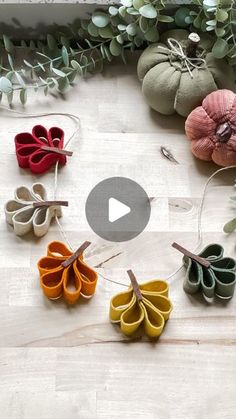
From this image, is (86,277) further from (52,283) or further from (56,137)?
(56,137)

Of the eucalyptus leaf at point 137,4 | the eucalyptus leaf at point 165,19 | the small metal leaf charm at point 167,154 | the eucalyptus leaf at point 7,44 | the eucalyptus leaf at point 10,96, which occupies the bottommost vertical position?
the small metal leaf charm at point 167,154

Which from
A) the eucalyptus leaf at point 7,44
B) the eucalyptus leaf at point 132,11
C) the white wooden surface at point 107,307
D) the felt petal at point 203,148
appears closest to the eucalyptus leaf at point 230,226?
the white wooden surface at point 107,307

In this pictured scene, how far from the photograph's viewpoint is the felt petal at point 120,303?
3.61 feet

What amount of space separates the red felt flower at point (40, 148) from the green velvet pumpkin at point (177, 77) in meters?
0.21

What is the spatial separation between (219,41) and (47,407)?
748mm

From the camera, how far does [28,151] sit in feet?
4.07

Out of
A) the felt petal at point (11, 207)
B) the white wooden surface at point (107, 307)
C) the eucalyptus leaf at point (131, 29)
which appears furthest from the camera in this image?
the eucalyptus leaf at point (131, 29)

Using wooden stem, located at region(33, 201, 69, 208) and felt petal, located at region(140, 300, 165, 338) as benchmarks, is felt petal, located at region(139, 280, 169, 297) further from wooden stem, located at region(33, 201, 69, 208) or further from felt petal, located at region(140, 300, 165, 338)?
wooden stem, located at region(33, 201, 69, 208)

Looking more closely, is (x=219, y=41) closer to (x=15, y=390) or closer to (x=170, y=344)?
(x=170, y=344)

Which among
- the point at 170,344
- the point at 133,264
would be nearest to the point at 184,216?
the point at 133,264

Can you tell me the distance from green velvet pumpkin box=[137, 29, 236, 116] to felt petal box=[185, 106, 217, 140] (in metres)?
0.04

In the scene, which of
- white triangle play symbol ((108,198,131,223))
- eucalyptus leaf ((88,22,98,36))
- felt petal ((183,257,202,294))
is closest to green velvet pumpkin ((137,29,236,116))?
eucalyptus leaf ((88,22,98,36))

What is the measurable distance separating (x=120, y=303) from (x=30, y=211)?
0.24m

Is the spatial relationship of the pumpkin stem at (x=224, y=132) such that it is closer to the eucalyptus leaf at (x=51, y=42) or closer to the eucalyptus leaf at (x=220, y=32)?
the eucalyptus leaf at (x=220, y=32)
